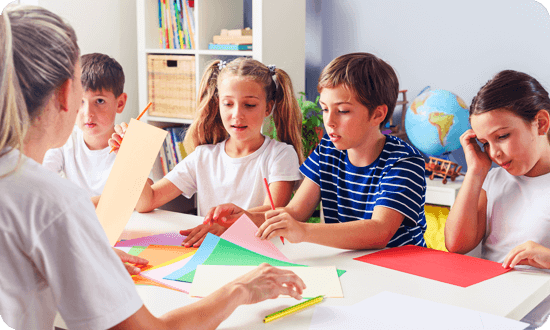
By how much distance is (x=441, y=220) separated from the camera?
230 centimetres

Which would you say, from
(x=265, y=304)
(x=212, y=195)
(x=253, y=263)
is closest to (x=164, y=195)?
(x=212, y=195)

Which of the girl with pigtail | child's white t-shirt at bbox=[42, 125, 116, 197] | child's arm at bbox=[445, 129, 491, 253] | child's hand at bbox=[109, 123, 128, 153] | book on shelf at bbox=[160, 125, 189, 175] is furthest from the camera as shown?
book on shelf at bbox=[160, 125, 189, 175]

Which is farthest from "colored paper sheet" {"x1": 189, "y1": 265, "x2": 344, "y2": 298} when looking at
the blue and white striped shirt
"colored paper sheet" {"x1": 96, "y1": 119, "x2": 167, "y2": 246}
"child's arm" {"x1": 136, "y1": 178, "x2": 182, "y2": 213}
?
"child's arm" {"x1": 136, "y1": 178, "x2": 182, "y2": 213}

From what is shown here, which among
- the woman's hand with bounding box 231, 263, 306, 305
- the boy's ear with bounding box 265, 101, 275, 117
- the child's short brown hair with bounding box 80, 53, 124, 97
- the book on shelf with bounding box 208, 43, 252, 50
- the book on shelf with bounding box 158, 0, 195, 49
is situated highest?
the book on shelf with bounding box 158, 0, 195, 49

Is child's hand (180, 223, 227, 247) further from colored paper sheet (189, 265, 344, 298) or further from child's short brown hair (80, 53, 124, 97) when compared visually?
child's short brown hair (80, 53, 124, 97)

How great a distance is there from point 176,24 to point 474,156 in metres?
1.96

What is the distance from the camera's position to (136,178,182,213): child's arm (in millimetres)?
1558

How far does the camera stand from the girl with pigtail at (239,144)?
1732 mm

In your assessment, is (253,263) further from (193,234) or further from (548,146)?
(548,146)

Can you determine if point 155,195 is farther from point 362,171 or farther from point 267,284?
point 267,284

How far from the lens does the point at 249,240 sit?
115 centimetres

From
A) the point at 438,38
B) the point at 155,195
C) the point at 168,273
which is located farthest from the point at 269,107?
the point at 438,38

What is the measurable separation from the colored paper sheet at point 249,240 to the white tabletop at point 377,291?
0.13ft

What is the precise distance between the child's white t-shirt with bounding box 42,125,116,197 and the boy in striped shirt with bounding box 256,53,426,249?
2.52ft
